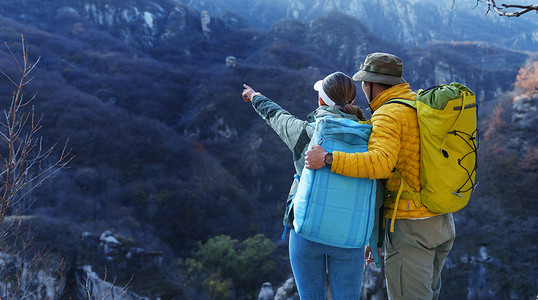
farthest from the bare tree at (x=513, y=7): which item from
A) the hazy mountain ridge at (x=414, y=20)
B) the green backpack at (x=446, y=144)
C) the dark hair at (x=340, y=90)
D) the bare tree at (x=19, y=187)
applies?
the hazy mountain ridge at (x=414, y=20)

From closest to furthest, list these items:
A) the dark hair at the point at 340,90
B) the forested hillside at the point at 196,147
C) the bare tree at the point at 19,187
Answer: the dark hair at the point at 340,90 → the bare tree at the point at 19,187 → the forested hillside at the point at 196,147

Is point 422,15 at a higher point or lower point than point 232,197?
higher

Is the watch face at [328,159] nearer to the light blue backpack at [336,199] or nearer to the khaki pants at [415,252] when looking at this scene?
the light blue backpack at [336,199]

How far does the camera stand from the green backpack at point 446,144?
4.94 feet

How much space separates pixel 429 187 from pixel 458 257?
14.0 meters

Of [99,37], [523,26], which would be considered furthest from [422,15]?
[99,37]

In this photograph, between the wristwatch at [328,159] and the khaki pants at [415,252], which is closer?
the wristwatch at [328,159]

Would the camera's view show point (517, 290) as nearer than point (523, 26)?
Yes

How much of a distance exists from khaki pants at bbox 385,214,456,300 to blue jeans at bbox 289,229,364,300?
21 cm

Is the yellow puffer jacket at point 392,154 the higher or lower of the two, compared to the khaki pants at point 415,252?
higher

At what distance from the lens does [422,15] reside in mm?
71000

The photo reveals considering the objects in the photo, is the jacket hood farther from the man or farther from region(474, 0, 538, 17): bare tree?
region(474, 0, 538, 17): bare tree

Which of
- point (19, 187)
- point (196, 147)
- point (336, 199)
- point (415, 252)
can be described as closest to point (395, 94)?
point (336, 199)

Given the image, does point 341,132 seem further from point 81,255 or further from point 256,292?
point 256,292
